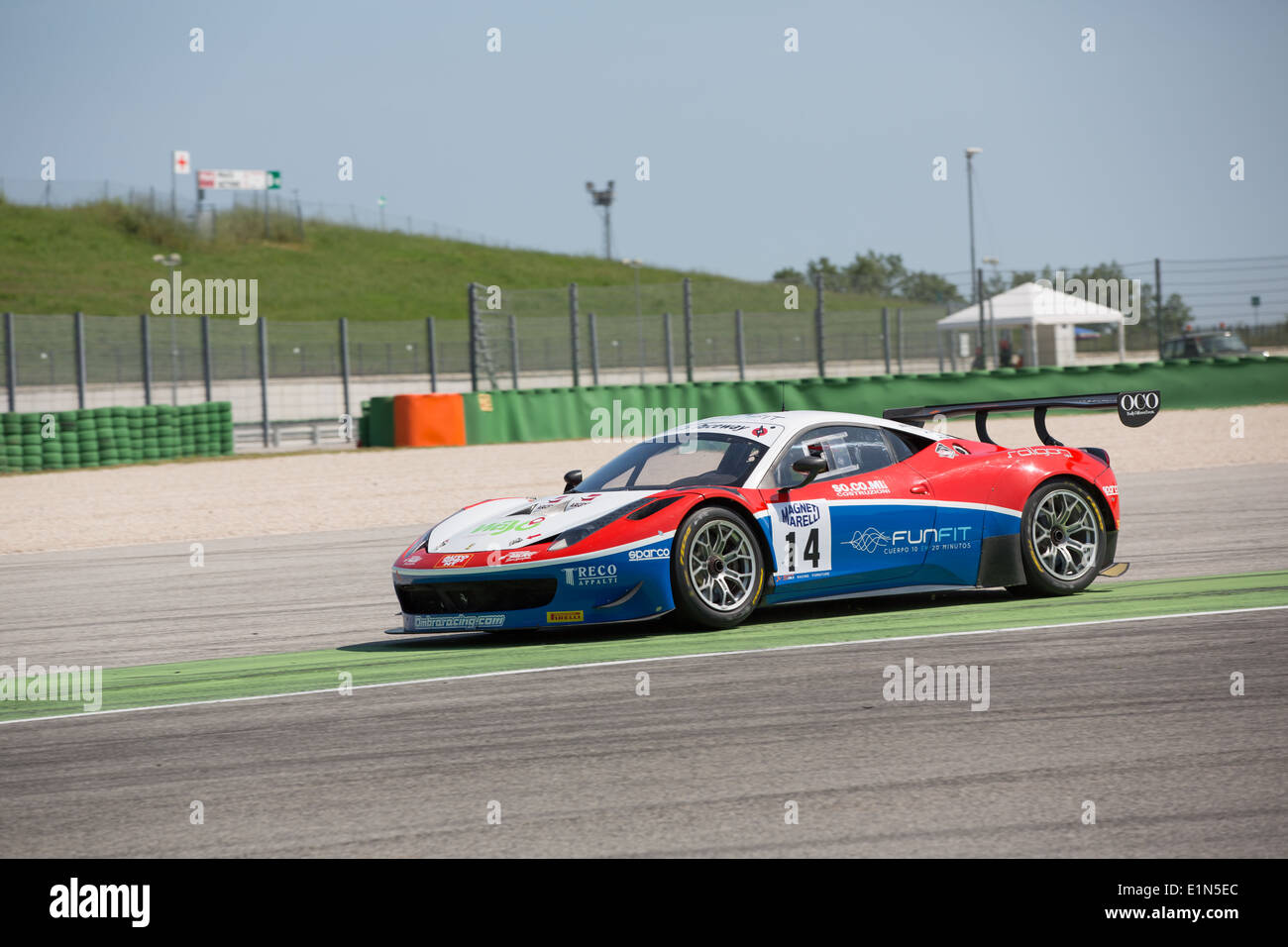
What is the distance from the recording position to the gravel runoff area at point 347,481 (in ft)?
53.8

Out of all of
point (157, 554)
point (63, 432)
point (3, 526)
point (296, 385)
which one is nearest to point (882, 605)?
point (157, 554)

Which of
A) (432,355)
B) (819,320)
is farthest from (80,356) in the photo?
(819,320)

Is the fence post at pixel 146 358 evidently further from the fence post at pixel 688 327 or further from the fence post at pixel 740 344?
the fence post at pixel 740 344

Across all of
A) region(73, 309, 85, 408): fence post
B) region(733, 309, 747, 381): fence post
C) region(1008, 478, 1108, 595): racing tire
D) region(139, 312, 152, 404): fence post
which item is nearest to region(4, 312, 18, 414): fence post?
region(73, 309, 85, 408): fence post

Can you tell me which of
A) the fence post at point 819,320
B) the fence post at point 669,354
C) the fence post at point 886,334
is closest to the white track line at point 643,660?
the fence post at point 819,320

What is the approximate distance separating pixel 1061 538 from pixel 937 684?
9.80 ft

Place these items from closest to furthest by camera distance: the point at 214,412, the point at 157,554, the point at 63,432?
the point at 157,554 < the point at 63,432 < the point at 214,412

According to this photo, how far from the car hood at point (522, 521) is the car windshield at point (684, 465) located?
0.20m
